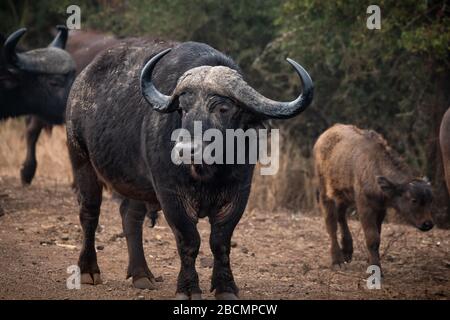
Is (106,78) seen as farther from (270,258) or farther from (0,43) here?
(0,43)

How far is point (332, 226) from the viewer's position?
10914 millimetres

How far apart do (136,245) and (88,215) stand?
0.54 metres

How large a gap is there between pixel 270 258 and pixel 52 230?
9.17ft

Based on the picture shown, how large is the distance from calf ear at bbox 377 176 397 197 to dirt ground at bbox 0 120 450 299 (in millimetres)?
636

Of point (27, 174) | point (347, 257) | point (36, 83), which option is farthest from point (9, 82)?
point (347, 257)

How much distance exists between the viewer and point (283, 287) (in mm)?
8625

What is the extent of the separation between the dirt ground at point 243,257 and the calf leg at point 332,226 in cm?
13

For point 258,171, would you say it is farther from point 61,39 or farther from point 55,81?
point 61,39

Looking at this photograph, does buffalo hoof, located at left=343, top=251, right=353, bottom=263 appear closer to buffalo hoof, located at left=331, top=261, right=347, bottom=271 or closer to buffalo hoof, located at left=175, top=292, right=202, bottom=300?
buffalo hoof, located at left=331, top=261, right=347, bottom=271

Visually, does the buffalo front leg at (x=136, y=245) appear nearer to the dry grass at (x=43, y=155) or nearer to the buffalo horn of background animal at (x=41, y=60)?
the buffalo horn of background animal at (x=41, y=60)

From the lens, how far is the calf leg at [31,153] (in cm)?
1492

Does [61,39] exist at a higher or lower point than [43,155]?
higher

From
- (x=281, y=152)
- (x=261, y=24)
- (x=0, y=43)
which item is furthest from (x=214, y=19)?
(x=0, y=43)

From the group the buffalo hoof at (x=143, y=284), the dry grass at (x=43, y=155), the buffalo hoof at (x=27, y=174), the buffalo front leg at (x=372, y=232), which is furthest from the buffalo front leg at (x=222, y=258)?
the dry grass at (x=43, y=155)
